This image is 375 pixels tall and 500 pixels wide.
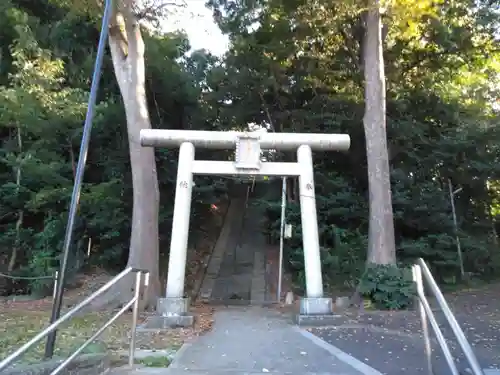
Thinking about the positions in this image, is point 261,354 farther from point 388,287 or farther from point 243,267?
point 243,267

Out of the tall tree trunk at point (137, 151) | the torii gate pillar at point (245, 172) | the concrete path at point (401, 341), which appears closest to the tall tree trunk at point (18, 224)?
the tall tree trunk at point (137, 151)

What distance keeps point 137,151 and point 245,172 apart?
12.5ft

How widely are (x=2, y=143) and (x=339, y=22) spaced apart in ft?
42.6

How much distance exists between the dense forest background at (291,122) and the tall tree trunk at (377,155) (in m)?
1.50

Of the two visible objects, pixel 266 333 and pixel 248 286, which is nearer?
pixel 266 333

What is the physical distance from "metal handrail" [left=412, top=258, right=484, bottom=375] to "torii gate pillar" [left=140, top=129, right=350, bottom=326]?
5376 millimetres

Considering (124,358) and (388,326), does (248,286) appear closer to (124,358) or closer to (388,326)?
(388,326)

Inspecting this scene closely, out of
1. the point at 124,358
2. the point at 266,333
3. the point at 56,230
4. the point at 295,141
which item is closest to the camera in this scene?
the point at 124,358

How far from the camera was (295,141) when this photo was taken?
1077 cm

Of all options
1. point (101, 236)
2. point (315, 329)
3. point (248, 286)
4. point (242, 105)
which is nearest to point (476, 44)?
point (242, 105)

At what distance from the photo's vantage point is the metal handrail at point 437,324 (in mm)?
2863

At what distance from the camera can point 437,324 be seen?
13.6 ft

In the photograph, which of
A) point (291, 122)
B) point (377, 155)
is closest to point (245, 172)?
point (377, 155)

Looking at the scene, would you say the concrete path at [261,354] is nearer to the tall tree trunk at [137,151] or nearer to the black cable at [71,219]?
the black cable at [71,219]
